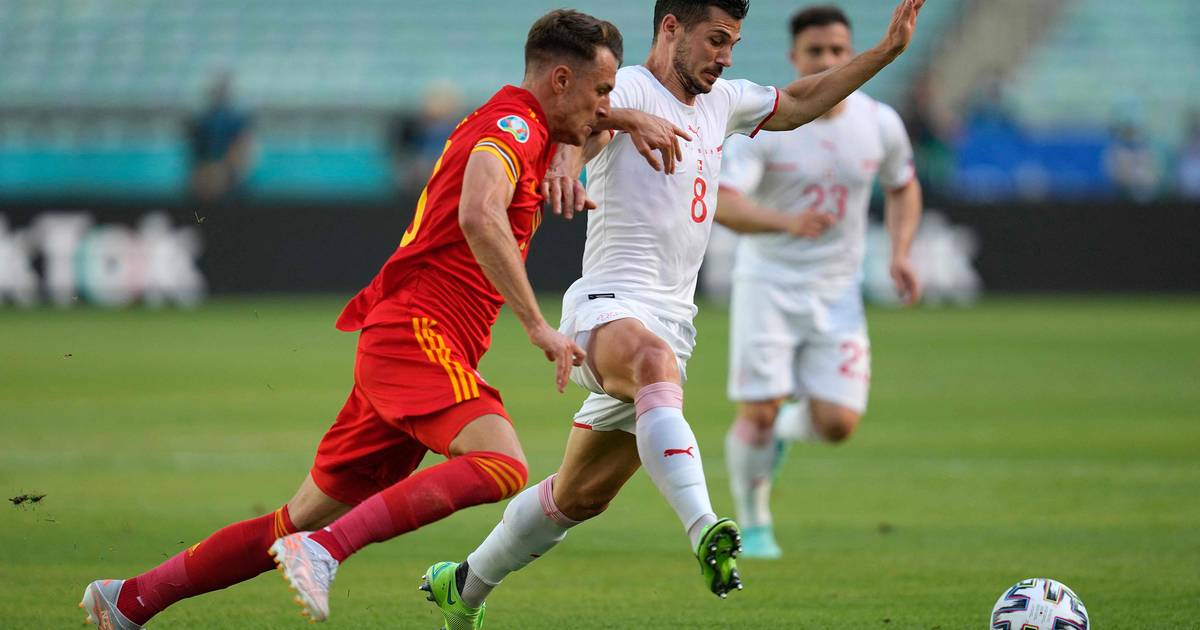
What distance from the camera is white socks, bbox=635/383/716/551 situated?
518 cm

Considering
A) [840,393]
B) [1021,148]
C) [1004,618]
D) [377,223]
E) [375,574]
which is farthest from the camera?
[1021,148]

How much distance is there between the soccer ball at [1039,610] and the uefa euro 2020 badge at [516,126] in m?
2.23

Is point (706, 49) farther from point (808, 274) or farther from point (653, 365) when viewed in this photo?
point (808, 274)

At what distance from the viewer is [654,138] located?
18.2 ft

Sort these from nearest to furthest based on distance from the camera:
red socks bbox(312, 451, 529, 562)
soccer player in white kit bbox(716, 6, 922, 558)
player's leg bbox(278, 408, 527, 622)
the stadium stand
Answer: player's leg bbox(278, 408, 527, 622) → red socks bbox(312, 451, 529, 562) → soccer player in white kit bbox(716, 6, 922, 558) → the stadium stand

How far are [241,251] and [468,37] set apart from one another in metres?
9.43

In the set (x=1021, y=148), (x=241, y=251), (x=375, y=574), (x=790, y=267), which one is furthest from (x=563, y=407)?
(x=1021, y=148)

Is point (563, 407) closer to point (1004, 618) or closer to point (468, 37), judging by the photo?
point (1004, 618)

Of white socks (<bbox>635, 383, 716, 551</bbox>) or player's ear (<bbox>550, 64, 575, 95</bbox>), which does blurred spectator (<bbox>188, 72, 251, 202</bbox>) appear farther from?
white socks (<bbox>635, 383, 716, 551</bbox>)

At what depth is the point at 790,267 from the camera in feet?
28.7

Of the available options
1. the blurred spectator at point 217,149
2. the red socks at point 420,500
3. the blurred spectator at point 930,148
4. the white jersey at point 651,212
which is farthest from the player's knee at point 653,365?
the blurred spectator at point 217,149

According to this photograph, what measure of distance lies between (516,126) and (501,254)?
46 cm

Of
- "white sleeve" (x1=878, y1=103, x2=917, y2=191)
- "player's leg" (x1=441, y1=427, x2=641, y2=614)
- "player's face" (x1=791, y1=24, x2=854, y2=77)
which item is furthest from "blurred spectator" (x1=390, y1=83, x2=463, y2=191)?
"player's leg" (x1=441, y1=427, x2=641, y2=614)

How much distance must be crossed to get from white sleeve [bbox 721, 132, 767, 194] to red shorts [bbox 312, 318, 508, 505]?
3399mm
